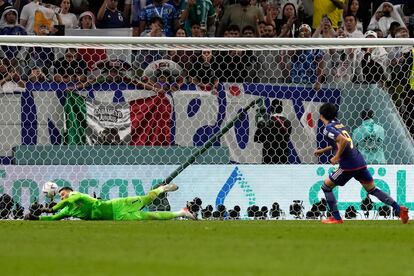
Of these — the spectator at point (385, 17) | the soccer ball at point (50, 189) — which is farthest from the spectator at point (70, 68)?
the spectator at point (385, 17)

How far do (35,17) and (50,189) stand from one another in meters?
6.44

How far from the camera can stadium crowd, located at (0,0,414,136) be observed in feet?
68.3

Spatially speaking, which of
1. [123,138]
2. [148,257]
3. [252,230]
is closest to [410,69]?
[123,138]

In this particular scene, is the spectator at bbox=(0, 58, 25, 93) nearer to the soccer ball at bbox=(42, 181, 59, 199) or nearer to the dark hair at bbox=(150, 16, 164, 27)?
the soccer ball at bbox=(42, 181, 59, 199)

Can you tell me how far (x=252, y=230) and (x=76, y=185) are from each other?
5227 mm

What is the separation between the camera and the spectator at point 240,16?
23359 millimetres

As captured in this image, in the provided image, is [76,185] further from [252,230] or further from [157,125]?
[252,230]

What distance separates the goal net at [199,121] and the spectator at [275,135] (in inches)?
0.9

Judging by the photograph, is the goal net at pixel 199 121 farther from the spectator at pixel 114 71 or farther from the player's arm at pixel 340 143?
the player's arm at pixel 340 143

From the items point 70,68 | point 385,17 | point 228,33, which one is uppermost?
point 385,17

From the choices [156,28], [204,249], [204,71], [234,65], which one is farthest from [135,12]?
[204,249]

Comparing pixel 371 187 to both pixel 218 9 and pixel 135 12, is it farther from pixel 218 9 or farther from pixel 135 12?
pixel 135 12

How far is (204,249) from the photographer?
1199cm

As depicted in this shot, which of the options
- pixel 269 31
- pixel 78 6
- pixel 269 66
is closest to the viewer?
pixel 269 66
